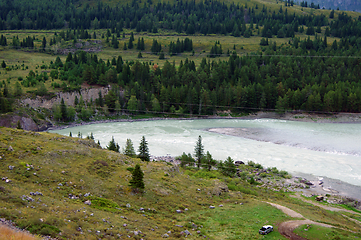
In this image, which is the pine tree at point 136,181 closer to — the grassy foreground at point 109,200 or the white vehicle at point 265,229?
the grassy foreground at point 109,200

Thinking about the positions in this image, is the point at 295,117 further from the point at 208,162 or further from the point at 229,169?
the point at 229,169

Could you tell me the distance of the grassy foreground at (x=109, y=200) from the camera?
57.5 ft

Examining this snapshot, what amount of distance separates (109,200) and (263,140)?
52.5 m

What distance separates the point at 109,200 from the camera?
75.5 feet

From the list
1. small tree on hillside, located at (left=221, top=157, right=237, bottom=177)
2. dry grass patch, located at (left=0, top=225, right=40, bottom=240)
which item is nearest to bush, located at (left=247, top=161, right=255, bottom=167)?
small tree on hillside, located at (left=221, top=157, right=237, bottom=177)

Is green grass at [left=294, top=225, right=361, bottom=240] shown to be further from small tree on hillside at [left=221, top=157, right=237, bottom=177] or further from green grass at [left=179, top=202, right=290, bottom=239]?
small tree on hillside at [left=221, top=157, right=237, bottom=177]

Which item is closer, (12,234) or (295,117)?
(12,234)

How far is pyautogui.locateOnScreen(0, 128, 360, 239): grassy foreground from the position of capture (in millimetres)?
17531

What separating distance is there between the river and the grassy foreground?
2003cm

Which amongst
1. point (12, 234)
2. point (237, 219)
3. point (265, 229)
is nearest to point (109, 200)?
point (12, 234)

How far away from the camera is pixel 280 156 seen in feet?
186

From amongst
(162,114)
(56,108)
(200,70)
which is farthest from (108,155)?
(200,70)

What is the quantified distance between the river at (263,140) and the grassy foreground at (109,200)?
20031 millimetres

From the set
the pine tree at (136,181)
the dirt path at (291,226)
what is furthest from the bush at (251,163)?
the pine tree at (136,181)
